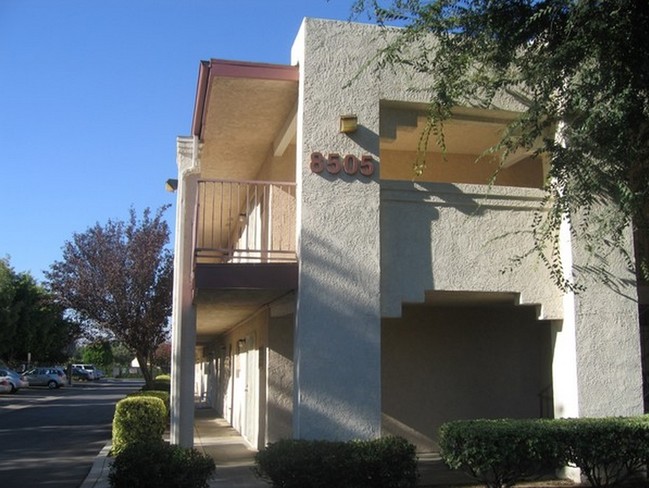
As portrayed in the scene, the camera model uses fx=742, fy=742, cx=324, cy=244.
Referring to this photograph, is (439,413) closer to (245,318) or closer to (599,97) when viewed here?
(245,318)

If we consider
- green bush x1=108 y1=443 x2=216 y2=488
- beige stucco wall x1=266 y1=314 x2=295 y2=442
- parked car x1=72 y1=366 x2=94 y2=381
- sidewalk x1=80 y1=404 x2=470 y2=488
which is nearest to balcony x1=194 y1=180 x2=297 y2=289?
beige stucco wall x1=266 y1=314 x2=295 y2=442

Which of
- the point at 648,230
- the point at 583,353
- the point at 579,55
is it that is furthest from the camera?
the point at 583,353

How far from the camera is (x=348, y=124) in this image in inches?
405

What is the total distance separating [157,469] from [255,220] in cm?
792

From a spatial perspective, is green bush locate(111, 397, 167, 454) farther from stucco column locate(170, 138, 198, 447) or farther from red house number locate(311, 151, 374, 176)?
red house number locate(311, 151, 374, 176)

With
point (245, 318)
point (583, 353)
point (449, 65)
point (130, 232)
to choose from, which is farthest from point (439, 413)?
point (130, 232)

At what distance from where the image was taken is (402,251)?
10.5 m

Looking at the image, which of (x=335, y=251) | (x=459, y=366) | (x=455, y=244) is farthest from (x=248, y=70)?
(x=459, y=366)

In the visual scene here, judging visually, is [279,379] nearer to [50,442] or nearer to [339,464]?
[339,464]

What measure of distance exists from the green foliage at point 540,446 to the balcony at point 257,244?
3.00 metres

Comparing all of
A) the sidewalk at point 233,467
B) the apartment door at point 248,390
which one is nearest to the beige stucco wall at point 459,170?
the apartment door at point 248,390

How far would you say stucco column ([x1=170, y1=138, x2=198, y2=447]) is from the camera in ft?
38.1

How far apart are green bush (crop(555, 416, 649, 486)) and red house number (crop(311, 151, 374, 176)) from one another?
165 inches

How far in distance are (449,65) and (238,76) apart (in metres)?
3.03
